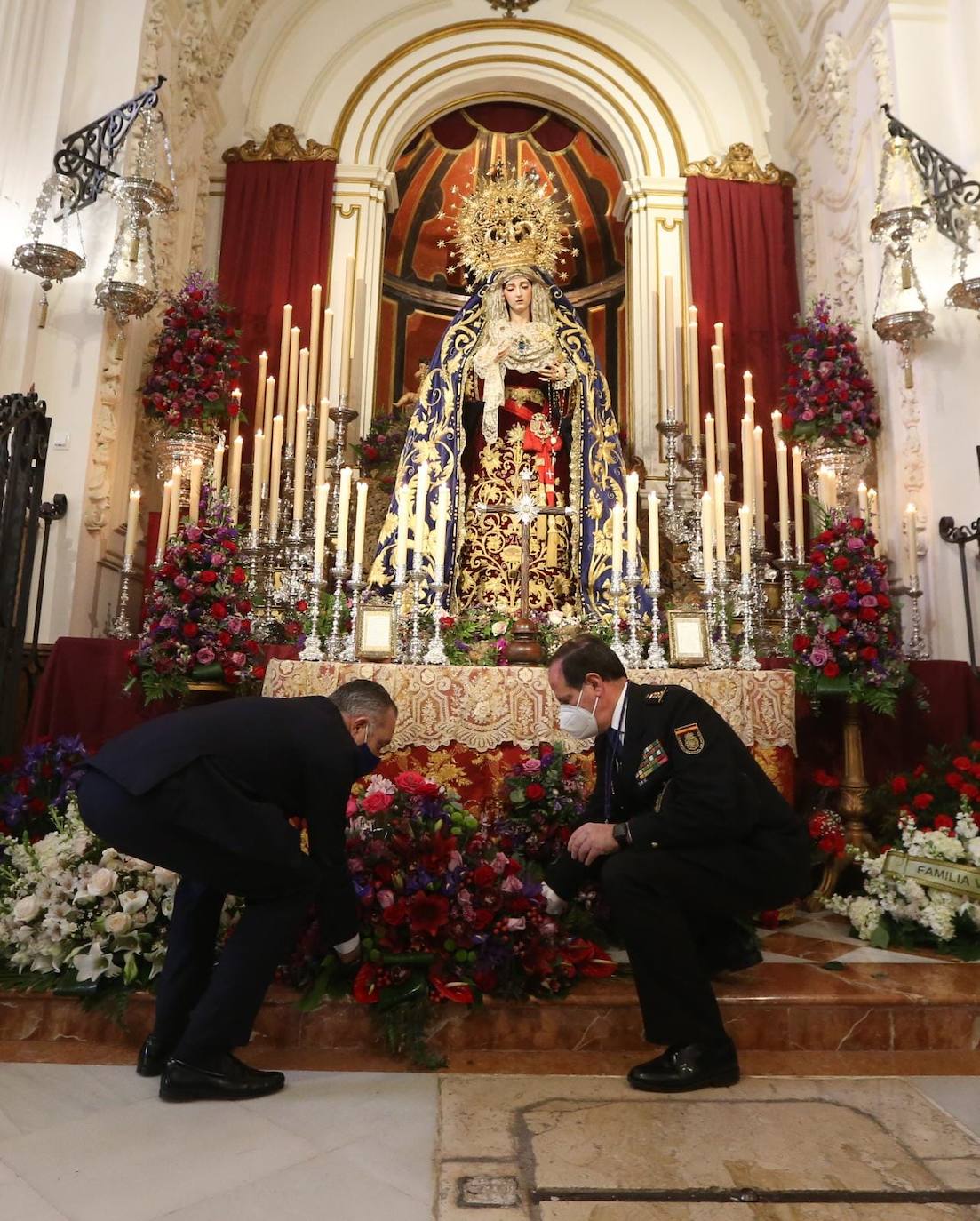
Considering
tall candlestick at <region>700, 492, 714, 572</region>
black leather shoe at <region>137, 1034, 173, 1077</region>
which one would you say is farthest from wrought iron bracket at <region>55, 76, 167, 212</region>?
black leather shoe at <region>137, 1034, 173, 1077</region>

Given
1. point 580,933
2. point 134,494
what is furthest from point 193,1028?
point 134,494

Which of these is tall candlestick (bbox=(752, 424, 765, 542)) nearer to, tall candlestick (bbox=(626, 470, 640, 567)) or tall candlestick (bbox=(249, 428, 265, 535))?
tall candlestick (bbox=(626, 470, 640, 567))

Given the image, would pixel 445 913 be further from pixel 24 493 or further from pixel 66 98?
pixel 66 98

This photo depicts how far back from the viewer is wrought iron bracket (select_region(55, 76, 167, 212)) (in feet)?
17.9

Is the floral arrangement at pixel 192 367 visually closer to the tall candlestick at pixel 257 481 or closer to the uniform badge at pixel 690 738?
the tall candlestick at pixel 257 481

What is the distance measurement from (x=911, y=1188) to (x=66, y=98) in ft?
22.7

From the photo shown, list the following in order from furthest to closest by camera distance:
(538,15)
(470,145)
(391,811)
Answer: (470,145)
(538,15)
(391,811)

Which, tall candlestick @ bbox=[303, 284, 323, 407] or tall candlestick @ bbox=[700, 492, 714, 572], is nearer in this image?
tall candlestick @ bbox=[700, 492, 714, 572]

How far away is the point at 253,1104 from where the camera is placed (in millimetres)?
2375

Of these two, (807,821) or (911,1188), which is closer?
(911,1188)

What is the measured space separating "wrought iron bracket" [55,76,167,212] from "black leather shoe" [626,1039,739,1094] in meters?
5.39

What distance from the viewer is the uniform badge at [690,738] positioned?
107 inches

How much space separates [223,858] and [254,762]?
0.26m

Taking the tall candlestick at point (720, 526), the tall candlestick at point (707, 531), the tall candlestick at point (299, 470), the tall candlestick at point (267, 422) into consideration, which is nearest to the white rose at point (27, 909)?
the tall candlestick at point (299, 470)
